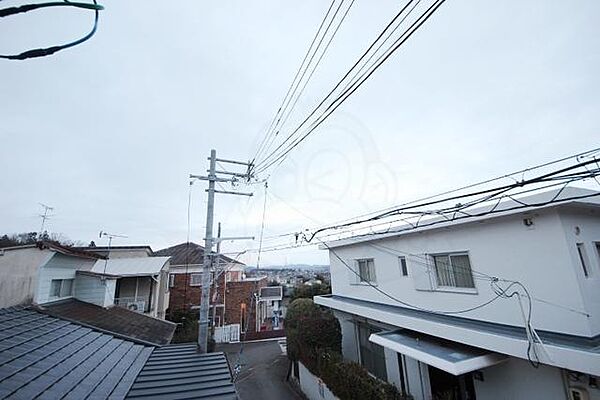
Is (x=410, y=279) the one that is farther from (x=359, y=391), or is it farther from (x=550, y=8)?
(x=550, y=8)

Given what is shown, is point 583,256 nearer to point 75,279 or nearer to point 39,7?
point 39,7

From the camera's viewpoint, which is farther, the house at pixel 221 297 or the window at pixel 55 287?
the house at pixel 221 297

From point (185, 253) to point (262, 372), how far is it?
49.3 ft

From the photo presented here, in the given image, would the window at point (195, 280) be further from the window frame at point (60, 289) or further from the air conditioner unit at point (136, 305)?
the window frame at point (60, 289)

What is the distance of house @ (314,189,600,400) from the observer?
14.5 ft

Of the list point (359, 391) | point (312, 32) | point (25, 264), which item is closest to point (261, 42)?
point (312, 32)

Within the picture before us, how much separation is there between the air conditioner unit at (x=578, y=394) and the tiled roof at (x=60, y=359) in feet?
22.9

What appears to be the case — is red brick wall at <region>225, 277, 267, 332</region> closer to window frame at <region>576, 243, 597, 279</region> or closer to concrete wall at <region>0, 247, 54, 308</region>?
concrete wall at <region>0, 247, 54, 308</region>

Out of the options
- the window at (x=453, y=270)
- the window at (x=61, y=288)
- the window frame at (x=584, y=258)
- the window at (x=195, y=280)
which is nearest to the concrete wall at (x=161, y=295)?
the window at (x=195, y=280)

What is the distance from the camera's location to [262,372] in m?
12.3

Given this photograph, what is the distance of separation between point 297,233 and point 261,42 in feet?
17.9

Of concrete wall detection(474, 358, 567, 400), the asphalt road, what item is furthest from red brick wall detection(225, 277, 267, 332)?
concrete wall detection(474, 358, 567, 400)

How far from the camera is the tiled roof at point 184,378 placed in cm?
390

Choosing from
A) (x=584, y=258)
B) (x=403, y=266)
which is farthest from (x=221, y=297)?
(x=584, y=258)
